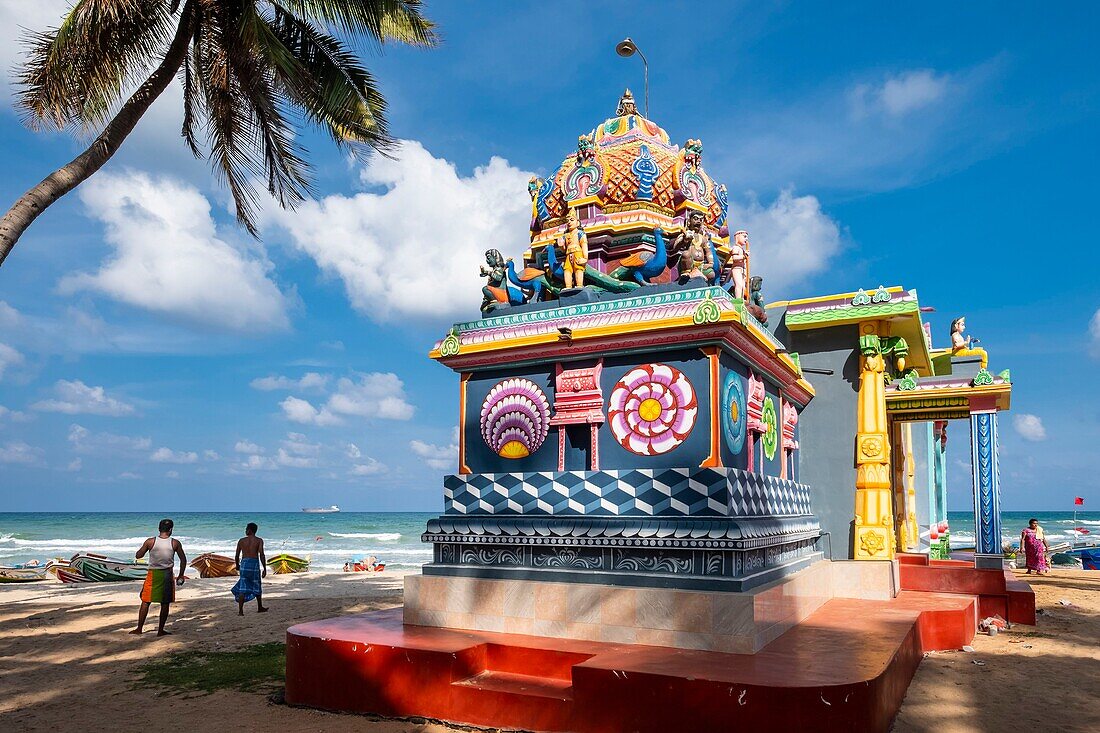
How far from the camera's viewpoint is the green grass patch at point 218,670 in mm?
8539

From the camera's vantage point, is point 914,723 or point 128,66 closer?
point 914,723

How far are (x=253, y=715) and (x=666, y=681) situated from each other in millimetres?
3859

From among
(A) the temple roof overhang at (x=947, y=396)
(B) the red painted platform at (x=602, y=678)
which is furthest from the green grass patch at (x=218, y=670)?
(A) the temple roof overhang at (x=947, y=396)

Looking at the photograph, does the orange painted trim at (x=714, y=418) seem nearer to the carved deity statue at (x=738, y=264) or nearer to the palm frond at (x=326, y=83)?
the carved deity statue at (x=738, y=264)

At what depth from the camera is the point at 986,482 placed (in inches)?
560

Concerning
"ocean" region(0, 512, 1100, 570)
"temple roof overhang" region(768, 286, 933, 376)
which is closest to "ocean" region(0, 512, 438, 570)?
"ocean" region(0, 512, 1100, 570)

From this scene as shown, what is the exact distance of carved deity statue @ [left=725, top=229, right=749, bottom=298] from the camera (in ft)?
33.3

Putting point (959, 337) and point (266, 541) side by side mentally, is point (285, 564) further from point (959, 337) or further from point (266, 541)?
point (266, 541)

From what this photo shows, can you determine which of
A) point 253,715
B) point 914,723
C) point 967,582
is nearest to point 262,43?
point 253,715

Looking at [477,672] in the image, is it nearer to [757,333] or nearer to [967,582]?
[757,333]

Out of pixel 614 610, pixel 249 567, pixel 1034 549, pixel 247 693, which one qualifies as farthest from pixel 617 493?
pixel 1034 549

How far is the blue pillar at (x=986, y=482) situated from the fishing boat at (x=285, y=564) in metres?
21.5

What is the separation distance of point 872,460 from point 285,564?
71.7ft

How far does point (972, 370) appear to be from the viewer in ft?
48.5
